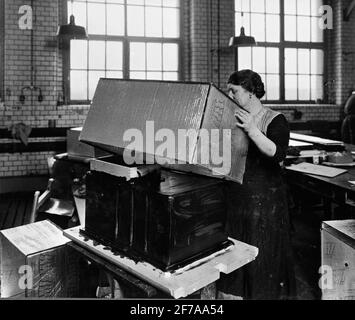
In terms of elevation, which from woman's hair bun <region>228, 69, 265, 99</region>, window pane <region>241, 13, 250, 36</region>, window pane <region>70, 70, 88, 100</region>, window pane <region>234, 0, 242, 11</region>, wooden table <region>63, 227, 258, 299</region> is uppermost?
window pane <region>234, 0, 242, 11</region>

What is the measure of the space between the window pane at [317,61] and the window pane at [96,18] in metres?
4.08

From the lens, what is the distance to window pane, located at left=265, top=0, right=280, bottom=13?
767cm

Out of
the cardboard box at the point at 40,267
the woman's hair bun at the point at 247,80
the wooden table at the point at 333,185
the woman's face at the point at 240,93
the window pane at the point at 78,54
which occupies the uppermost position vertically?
the window pane at the point at 78,54

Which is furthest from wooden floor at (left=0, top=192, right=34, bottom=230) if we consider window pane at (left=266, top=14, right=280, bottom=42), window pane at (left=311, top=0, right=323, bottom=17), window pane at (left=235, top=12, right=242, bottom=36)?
window pane at (left=311, top=0, right=323, bottom=17)

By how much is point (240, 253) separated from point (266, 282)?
70 centimetres

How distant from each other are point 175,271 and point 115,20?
19.4 feet

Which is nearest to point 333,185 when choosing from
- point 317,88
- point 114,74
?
point 114,74

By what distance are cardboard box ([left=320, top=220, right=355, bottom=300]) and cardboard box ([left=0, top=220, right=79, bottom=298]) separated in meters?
1.53

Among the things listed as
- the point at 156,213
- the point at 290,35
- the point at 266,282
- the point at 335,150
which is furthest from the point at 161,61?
the point at 156,213

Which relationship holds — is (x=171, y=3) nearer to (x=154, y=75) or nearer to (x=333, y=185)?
(x=154, y=75)

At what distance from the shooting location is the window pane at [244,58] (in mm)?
7484

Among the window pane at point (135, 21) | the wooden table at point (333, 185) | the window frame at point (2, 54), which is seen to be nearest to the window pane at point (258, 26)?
the window pane at point (135, 21)

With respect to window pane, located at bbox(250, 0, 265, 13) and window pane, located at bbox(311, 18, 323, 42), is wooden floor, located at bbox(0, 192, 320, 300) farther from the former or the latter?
window pane, located at bbox(311, 18, 323, 42)

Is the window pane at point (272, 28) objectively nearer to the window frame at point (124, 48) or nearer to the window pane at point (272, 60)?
the window pane at point (272, 60)
